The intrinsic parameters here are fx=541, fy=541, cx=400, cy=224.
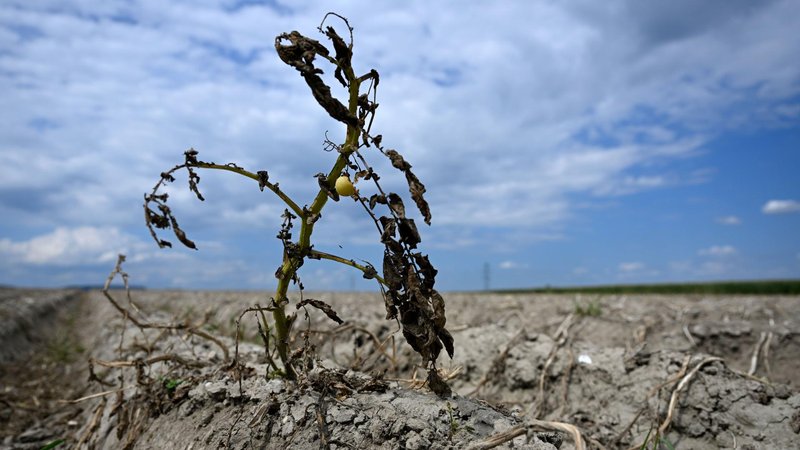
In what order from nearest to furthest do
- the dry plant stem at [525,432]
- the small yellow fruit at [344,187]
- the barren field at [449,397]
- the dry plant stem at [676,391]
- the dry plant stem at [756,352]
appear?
the dry plant stem at [525,432], the small yellow fruit at [344,187], the barren field at [449,397], the dry plant stem at [676,391], the dry plant stem at [756,352]

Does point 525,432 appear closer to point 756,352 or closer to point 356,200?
point 356,200

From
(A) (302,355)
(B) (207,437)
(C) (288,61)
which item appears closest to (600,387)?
(A) (302,355)

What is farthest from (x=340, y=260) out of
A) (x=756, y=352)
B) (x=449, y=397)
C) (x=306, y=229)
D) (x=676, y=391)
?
(x=756, y=352)

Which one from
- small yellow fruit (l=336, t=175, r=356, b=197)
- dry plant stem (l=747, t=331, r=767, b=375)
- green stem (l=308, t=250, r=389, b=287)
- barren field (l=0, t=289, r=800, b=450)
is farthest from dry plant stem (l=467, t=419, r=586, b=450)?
dry plant stem (l=747, t=331, r=767, b=375)

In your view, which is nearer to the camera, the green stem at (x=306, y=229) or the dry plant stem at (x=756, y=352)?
the green stem at (x=306, y=229)

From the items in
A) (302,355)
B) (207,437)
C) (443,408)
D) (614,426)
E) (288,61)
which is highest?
(288,61)

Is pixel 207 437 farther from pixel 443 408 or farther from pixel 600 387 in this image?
pixel 600 387

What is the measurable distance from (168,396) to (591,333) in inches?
207

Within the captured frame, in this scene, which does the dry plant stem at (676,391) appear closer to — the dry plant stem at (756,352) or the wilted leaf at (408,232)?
the wilted leaf at (408,232)

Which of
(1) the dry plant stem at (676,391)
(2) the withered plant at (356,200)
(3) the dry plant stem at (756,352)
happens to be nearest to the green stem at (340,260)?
(2) the withered plant at (356,200)

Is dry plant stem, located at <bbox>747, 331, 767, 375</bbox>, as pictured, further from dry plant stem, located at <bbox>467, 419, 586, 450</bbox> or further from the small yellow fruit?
the small yellow fruit

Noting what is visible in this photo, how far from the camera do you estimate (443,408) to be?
212 cm

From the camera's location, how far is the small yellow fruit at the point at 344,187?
1.95 meters

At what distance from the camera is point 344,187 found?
6.41ft
